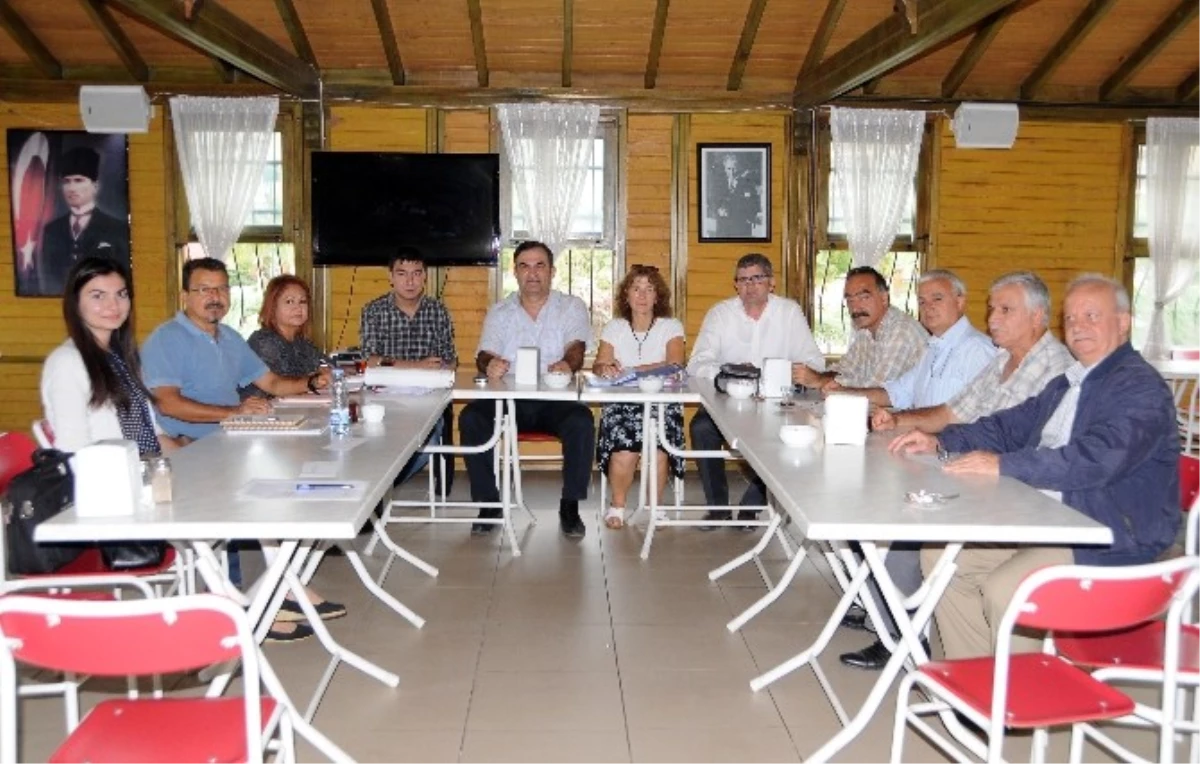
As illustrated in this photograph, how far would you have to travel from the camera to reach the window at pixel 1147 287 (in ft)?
24.3

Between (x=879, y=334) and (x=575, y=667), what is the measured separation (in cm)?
228

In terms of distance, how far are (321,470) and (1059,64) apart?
232 inches

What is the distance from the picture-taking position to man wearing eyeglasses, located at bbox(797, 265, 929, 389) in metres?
4.92

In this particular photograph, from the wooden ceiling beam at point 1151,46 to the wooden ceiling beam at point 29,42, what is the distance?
6803 mm

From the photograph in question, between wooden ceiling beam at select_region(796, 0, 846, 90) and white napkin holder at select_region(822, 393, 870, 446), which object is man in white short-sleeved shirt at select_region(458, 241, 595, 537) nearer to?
white napkin holder at select_region(822, 393, 870, 446)

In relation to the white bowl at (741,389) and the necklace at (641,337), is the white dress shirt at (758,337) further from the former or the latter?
the white bowl at (741,389)

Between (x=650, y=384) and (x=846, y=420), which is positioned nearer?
(x=846, y=420)

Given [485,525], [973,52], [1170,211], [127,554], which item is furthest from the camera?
[1170,211]

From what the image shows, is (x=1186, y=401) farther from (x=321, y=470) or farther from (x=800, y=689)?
(x=321, y=470)

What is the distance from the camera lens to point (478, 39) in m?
6.57

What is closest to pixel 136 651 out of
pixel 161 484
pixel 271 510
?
pixel 271 510

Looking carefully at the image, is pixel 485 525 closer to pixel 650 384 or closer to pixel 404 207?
pixel 650 384

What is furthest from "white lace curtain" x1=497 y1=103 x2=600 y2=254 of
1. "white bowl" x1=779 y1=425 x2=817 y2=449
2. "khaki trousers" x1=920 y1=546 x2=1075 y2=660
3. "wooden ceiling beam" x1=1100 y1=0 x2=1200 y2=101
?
"khaki trousers" x1=920 y1=546 x2=1075 y2=660

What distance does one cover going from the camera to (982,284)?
24.0ft
